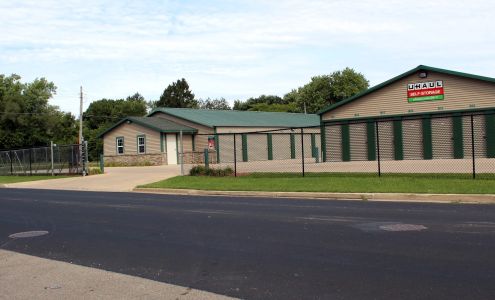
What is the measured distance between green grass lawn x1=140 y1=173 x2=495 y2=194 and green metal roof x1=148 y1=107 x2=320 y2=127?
19552mm

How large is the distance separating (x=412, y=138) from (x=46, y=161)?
77.4ft

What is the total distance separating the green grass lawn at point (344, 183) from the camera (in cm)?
1516

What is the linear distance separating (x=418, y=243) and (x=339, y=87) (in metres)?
69.8

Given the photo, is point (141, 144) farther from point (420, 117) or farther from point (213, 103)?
point (213, 103)

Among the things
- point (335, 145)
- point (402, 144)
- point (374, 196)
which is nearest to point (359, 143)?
point (335, 145)

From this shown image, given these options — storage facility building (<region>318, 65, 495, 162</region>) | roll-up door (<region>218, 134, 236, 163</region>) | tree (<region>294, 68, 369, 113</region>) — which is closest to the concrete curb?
storage facility building (<region>318, 65, 495, 162</region>)

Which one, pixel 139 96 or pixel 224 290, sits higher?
pixel 139 96

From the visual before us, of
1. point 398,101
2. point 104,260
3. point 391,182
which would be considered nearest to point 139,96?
point 398,101

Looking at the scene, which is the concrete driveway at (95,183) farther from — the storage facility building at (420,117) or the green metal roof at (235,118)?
the green metal roof at (235,118)

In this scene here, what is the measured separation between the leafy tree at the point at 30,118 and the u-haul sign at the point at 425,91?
5136 centimetres

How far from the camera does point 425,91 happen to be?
101ft

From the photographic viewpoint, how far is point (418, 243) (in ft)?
25.9

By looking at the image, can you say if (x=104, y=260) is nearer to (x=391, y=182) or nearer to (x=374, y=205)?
(x=374, y=205)

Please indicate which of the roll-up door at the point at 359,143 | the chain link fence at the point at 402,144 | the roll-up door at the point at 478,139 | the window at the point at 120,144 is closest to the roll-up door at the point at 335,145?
the chain link fence at the point at 402,144
